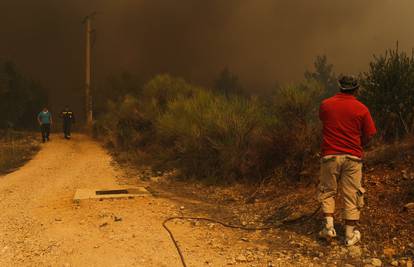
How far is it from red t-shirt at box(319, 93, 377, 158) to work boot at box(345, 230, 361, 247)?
97cm

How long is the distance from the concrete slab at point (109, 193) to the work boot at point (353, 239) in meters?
4.69

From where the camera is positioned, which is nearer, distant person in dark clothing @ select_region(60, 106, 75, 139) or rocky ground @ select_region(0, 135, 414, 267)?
rocky ground @ select_region(0, 135, 414, 267)

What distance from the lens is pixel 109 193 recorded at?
8.32 meters

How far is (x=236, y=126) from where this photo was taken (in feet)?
31.3

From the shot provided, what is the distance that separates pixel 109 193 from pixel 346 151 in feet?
18.2

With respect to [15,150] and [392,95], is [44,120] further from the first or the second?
[392,95]

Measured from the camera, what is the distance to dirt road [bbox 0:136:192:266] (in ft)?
14.9

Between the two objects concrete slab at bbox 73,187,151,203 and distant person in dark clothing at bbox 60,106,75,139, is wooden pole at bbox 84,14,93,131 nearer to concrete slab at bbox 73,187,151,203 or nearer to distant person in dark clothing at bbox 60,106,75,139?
distant person in dark clothing at bbox 60,106,75,139

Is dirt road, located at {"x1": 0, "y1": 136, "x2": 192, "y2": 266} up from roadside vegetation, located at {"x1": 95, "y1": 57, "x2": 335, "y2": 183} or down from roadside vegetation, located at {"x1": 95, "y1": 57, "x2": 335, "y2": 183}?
down

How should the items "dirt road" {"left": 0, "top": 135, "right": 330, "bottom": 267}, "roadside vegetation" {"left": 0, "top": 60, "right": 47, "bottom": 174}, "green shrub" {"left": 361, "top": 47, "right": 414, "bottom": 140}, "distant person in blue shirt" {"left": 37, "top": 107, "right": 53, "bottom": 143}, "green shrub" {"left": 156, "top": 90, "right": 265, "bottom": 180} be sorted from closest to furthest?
"dirt road" {"left": 0, "top": 135, "right": 330, "bottom": 267} → "green shrub" {"left": 361, "top": 47, "right": 414, "bottom": 140} → "green shrub" {"left": 156, "top": 90, "right": 265, "bottom": 180} → "roadside vegetation" {"left": 0, "top": 60, "right": 47, "bottom": 174} → "distant person in blue shirt" {"left": 37, "top": 107, "right": 53, "bottom": 143}

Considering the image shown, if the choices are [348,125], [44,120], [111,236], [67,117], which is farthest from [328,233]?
[67,117]

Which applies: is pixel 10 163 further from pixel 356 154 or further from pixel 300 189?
pixel 356 154

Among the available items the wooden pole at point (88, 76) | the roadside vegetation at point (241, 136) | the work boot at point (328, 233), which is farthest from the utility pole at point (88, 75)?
the work boot at point (328, 233)

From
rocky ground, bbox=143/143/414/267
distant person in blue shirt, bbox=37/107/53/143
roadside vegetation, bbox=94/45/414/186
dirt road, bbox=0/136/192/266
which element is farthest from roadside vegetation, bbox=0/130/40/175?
rocky ground, bbox=143/143/414/267
